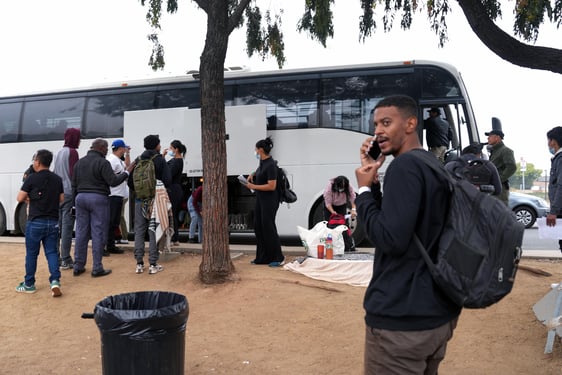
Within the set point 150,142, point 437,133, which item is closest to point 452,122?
point 437,133

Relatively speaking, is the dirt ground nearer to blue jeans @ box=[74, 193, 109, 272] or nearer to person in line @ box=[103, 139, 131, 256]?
blue jeans @ box=[74, 193, 109, 272]

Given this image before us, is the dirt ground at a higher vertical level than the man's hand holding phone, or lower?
lower

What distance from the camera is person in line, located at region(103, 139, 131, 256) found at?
8.29 meters

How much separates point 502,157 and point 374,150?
6751mm

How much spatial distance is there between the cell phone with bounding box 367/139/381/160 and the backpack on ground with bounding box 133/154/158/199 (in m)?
5.46

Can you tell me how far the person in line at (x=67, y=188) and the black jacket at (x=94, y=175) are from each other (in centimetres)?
58

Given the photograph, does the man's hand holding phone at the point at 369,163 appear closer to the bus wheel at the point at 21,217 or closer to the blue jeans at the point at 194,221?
the blue jeans at the point at 194,221

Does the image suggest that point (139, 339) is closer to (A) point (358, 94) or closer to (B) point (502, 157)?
(B) point (502, 157)

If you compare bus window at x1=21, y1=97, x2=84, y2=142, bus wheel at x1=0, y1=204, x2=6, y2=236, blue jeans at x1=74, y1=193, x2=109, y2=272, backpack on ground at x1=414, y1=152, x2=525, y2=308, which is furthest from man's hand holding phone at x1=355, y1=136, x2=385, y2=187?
bus wheel at x1=0, y1=204, x2=6, y2=236

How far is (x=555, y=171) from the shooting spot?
6004 millimetres

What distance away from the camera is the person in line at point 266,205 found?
24.8 ft

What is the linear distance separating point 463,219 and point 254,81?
9.14 meters

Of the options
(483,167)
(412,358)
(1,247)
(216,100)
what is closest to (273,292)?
(216,100)

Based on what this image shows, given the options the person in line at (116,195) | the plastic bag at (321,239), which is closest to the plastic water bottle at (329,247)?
the plastic bag at (321,239)
